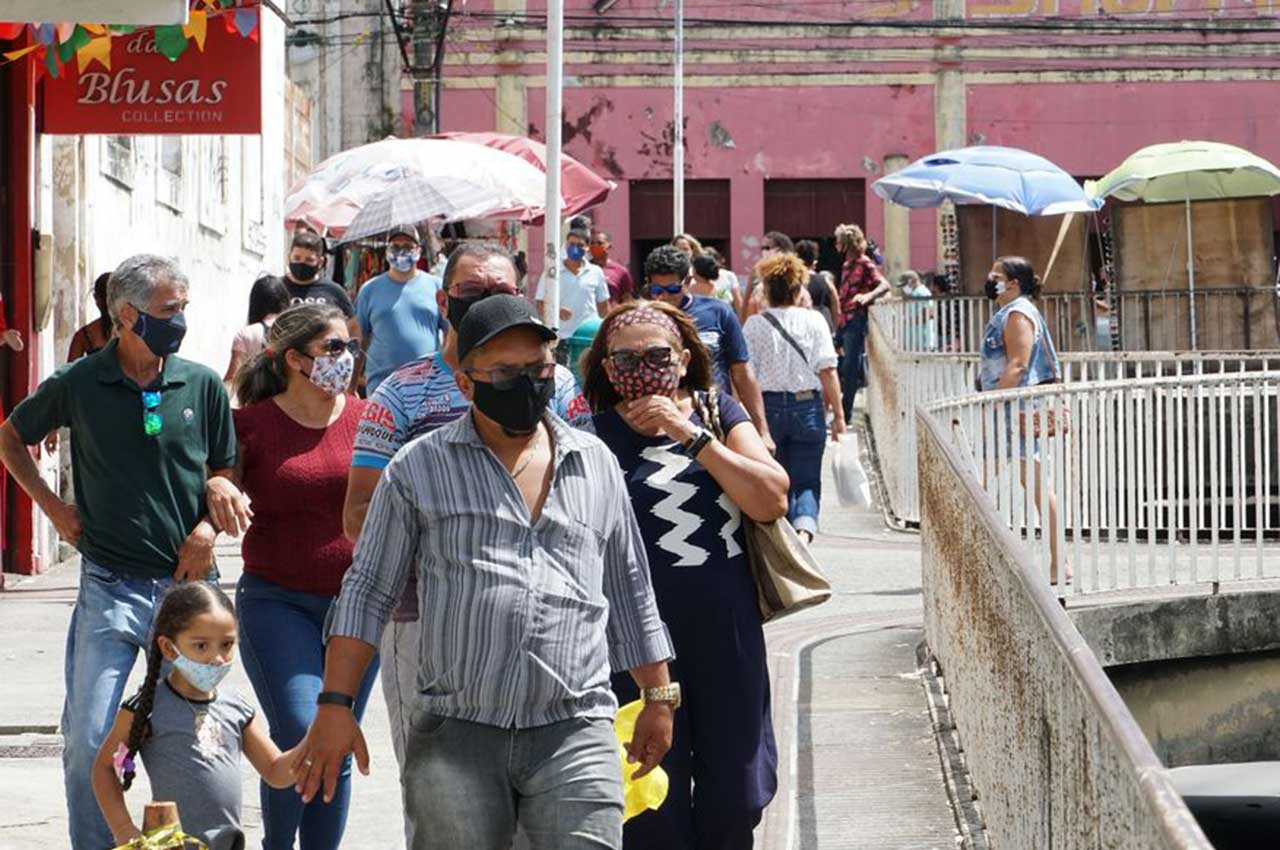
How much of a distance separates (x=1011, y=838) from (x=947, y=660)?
3.26 meters

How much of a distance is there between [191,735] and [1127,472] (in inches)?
311

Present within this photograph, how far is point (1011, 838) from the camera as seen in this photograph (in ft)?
22.6

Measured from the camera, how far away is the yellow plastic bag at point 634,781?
5711mm

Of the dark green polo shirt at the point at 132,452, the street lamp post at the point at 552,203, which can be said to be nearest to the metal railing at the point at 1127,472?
the street lamp post at the point at 552,203

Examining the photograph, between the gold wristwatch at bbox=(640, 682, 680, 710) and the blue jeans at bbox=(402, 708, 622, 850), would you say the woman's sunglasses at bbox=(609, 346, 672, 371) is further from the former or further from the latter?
the blue jeans at bbox=(402, 708, 622, 850)

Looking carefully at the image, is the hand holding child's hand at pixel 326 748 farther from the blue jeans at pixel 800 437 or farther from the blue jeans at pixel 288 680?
the blue jeans at pixel 800 437

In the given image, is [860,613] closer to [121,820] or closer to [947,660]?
[947,660]

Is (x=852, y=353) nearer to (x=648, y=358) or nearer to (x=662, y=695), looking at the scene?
(x=648, y=358)

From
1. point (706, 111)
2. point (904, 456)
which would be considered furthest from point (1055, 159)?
point (904, 456)

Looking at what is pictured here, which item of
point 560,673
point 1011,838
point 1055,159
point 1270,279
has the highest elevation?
point 1055,159

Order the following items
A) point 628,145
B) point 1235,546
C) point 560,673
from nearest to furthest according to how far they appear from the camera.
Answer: point 560,673, point 1235,546, point 628,145

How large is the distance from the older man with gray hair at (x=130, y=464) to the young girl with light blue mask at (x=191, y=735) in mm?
734

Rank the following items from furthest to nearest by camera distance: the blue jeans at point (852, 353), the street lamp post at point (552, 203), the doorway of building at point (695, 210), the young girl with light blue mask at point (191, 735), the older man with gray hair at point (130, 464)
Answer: the doorway of building at point (695, 210) < the blue jeans at point (852, 353) < the street lamp post at point (552, 203) < the older man with gray hair at point (130, 464) < the young girl with light blue mask at point (191, 735)

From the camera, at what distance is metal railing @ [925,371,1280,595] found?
12.0m
